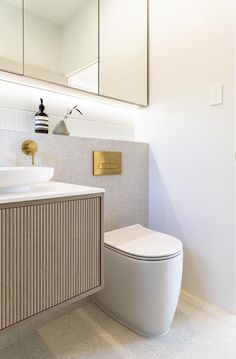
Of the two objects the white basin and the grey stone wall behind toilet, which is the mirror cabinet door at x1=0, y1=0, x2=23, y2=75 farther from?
the white basin

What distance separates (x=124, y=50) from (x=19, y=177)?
4.55 ft

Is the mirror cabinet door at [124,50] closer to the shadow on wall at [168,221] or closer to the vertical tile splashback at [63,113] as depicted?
the vertical tile splashback at [63,113]

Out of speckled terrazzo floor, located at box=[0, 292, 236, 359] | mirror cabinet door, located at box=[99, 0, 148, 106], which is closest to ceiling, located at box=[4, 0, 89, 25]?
mirror cabinet door, located at box=[99, 0, 148, 106]

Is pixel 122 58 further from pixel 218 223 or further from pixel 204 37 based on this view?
pixel 218 223

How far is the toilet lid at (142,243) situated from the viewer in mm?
1145

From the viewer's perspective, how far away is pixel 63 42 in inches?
58.8

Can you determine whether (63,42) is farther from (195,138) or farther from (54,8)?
(195,138)

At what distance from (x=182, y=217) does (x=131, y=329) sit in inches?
28.2

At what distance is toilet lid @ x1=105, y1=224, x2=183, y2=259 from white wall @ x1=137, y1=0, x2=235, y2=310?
29 cm

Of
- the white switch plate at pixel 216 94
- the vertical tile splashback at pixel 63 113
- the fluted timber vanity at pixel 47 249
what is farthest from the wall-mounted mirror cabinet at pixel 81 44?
the fluted timber vanity at pixel 47 249

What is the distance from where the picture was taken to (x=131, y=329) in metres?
1.23

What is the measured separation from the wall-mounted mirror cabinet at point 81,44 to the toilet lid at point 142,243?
3.00ft

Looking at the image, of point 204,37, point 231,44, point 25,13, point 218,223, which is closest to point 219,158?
point 218,223

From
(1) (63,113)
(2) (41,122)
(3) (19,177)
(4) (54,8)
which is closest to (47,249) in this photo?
(3) (19,177)
